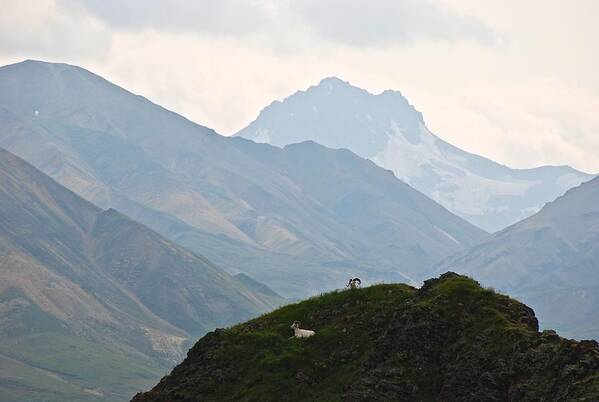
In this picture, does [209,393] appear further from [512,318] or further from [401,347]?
[512,318]

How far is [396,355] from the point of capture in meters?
55.8

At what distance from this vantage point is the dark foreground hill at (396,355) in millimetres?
49625

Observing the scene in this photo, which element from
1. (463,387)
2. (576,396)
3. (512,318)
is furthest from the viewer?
(512,318)

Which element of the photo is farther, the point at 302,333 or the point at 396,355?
the point at 302,333

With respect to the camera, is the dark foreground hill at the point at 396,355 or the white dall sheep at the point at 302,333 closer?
the dark foreground hill at the point at 396,355

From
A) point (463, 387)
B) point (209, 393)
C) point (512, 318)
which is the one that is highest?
point (512, 318)

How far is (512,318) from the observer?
5538 cm

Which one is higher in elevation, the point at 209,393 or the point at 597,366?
the point at 597,366

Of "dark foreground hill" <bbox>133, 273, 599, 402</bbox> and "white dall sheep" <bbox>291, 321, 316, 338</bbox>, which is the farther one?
"white dall sheep" <bbox>291, 321, 316, 338</bbox>

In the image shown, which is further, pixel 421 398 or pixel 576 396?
pixel 421 398

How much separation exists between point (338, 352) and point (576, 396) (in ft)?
56.6

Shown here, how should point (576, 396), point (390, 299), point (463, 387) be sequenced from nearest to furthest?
point (576, 396) → point (463, 387) → point (390, 299)

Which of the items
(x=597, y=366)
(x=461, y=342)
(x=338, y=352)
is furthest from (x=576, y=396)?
(x=338, y=352)

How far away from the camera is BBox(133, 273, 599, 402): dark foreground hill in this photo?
49.6 m
